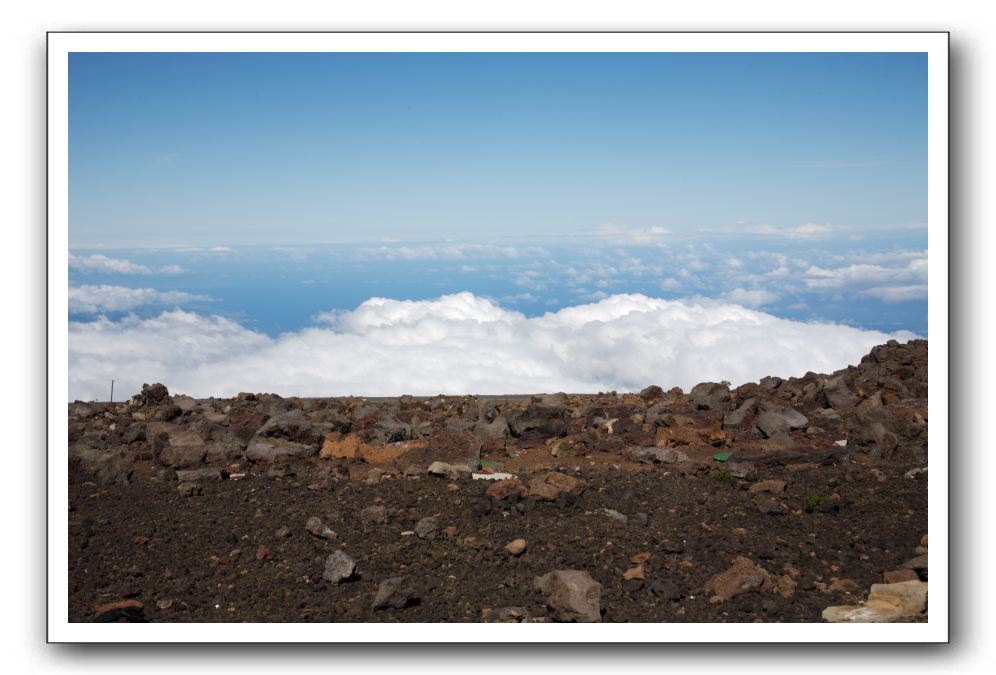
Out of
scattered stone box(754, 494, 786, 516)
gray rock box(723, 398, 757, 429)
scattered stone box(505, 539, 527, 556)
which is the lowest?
scattered stone box(505, 539, 527, 556)

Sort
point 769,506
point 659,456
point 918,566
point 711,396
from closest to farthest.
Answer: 1. point 918,566
2. point 769,506
3. point 659,456
4. point 711,396

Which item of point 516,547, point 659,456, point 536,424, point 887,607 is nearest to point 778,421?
point 659,456

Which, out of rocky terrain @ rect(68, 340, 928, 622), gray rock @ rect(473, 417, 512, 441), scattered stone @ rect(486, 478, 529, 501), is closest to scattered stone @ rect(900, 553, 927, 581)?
rocky terrain @ rect(68, 340, 928, 622)

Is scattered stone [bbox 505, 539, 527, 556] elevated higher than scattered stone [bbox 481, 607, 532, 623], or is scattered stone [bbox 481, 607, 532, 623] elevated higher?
scattered stone [bbox 505, 539, 527, 556]

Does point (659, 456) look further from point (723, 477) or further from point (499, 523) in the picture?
point (499, 523)

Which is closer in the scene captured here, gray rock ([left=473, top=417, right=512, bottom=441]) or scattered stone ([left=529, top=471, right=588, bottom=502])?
scattered stone ([left=529, top=471, right=588, bottom=502])

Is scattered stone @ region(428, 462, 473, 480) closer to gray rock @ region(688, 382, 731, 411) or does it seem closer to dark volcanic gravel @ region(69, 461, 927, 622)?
dark volcanic gravel @ region(69, 461, 927, 622)

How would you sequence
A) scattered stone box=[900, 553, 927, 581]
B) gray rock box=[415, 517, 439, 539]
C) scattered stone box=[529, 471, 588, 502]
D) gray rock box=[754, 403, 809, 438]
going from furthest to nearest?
gray rock box=[754, 403, 809, 438] < scattered stone box=[529, 471, 588, 502] < gray rock box=[415, 517, 439, 539] < scattered stone box=[900, 553, 927, 581]
